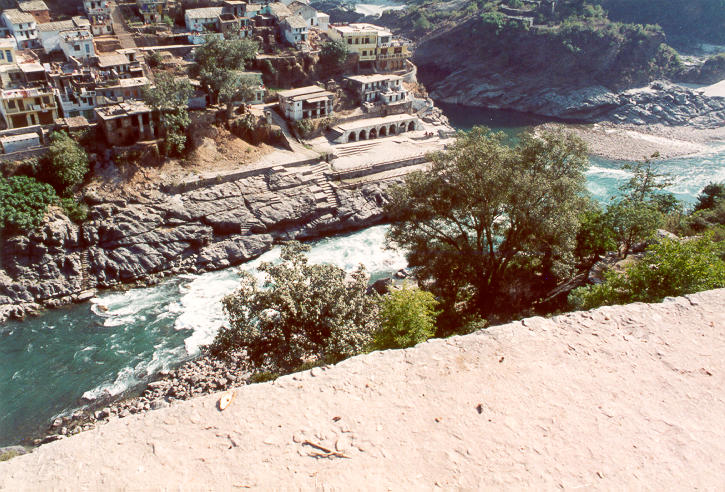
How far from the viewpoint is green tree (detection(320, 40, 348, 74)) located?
172 feet

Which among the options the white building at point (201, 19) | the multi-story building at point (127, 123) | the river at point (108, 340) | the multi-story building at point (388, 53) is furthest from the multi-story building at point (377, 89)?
the multi-story building at point (127, 123)

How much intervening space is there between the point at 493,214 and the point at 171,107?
2676 cm

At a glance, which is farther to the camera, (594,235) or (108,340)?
(108,340)

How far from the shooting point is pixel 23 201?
30.8 meters

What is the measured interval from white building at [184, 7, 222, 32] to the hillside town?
0.10m

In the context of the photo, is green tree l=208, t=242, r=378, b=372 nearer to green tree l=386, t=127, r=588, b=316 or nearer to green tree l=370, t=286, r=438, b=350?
green tree l=370, t=286, r=438, b=350

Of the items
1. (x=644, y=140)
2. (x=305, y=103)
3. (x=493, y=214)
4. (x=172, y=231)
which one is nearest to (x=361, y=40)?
(x=305, y=103)

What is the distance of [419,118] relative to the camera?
2141 inches

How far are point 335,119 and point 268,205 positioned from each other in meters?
15.4

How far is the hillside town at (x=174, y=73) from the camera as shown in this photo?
36219 millimetres

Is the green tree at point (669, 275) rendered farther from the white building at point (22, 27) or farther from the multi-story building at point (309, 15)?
the multi-story building at point (309, 15)

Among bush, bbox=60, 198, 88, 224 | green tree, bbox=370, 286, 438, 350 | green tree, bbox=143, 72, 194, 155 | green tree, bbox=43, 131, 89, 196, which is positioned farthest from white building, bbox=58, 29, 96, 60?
green tree, bbox=370, 286, 438, 350

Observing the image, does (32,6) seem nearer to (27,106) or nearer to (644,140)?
(27,106)

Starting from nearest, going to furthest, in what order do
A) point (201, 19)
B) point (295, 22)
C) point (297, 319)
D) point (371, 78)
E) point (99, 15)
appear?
point (297, 319), point (99, 15), point (201, 19), point (371, 78), point (295, 22)
